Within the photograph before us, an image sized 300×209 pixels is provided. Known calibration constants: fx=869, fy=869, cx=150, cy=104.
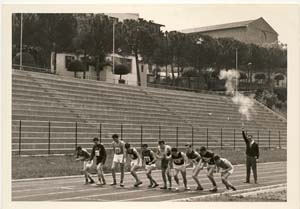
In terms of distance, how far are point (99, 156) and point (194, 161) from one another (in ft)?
5.24

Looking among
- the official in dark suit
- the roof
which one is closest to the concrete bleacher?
the official in dark suit

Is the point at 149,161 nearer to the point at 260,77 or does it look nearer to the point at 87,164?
the point at 87,164

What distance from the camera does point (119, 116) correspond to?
14.9m

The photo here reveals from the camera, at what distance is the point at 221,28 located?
1248 cm

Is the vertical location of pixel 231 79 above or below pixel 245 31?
below

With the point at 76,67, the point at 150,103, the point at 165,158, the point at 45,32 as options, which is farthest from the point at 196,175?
the point at 45,32

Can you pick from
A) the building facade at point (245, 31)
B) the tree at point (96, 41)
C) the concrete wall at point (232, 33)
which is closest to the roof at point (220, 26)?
the building facade at point (245, 31)

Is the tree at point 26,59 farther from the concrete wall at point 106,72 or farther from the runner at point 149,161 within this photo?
the runner at point 149,161

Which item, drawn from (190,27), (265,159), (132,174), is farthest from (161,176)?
(190,27)

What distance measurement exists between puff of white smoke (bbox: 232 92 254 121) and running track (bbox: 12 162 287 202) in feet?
2.82

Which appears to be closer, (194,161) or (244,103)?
(194,161)

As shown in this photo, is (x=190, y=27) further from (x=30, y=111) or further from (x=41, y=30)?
(x=30, y=111)

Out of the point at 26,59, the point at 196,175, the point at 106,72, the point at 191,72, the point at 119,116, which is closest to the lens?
the point at 196,175

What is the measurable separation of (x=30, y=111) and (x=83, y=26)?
180cm
